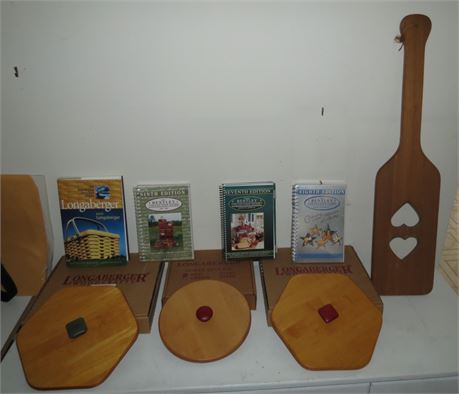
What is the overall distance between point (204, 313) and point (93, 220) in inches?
18.5

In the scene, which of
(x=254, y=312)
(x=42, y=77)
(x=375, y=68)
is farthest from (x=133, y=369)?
(x=375, y=68)

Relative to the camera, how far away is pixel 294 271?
3.49 feet

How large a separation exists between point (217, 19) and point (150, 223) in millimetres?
622

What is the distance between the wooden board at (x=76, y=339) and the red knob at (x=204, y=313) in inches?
6.3

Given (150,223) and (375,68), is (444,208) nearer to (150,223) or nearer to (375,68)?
(375,68)

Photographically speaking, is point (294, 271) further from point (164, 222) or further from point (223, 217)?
point (164, 222)

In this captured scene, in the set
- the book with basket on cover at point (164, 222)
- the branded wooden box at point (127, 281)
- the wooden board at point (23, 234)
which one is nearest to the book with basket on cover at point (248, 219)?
the book with basket on cover at point (164, 222)

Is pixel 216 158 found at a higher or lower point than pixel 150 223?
higher

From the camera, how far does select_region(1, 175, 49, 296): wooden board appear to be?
106 centimetres

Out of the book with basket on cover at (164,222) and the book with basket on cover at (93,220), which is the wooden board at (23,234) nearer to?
the book with basket on cover at (93,220)

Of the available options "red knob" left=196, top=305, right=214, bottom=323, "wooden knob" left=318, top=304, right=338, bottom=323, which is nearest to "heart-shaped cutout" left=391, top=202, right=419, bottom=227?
"wooden knob" left=318, top=304, right=338, bottom=323

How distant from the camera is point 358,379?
0.80 metres

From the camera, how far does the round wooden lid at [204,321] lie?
2.72 feet

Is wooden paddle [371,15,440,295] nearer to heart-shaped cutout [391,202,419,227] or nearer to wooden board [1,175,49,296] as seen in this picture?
heart-shaped cutout [391,202,419,227]
